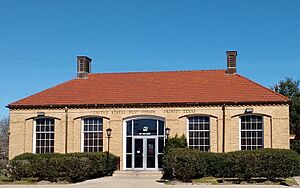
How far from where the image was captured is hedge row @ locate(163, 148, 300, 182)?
24.7 metres

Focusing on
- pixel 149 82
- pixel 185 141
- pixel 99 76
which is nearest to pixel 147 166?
pixel 185 141

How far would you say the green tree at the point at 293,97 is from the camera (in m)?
52.2

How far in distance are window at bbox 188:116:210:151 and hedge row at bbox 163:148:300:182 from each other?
4210mm

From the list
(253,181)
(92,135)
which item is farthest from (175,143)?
(253,181)

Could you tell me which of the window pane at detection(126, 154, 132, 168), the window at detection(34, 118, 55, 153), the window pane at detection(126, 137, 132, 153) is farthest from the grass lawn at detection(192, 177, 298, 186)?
the window at detection(34, 118, 55, 153)

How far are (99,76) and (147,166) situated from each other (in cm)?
862

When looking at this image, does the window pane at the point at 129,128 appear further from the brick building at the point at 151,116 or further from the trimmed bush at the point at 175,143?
the trimmed bush at the point at 175,143

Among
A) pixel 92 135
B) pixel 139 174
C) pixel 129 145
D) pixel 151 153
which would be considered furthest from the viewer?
pixel 92 135

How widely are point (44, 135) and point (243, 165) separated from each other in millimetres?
15062

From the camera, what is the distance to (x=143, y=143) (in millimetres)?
32375

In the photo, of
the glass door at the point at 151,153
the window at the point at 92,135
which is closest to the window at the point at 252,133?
the glass door at the point at 151,153

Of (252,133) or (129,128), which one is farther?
(129,128)

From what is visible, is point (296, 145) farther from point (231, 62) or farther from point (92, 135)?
point (92, 135)

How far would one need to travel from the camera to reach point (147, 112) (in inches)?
1273
